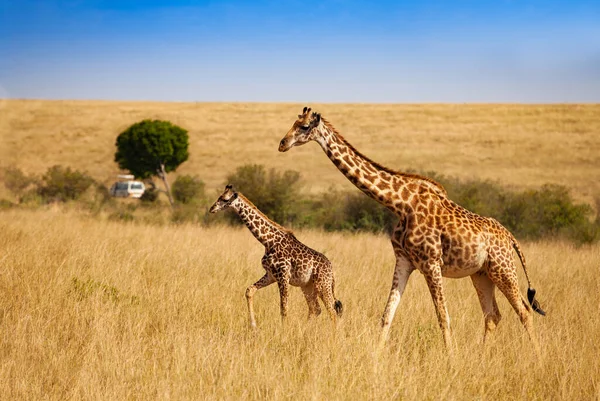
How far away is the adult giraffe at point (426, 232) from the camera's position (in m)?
6.59

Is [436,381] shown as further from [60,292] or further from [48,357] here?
[60,292]

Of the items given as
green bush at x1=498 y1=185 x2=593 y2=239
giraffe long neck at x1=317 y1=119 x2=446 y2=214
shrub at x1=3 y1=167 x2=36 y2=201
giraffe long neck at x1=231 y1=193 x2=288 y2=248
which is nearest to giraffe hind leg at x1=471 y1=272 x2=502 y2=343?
giraffe long neck at x1=317 y1=119 x2=446 y2=214

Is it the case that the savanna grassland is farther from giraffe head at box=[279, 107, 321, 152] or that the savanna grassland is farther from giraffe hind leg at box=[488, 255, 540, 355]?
giraffe head at box=[279, 107, 321, 152]

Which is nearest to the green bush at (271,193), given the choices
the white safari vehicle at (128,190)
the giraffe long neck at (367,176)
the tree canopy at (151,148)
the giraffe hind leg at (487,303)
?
the giraffe hind leg at (487,303)

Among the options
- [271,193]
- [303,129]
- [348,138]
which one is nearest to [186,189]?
[271,193]

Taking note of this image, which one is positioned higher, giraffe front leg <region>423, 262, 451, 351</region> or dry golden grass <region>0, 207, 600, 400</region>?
giraffe front leg <region>423, 262, 451, 351</region>

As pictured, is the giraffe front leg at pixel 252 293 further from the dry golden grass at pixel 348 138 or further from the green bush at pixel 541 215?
the dry golden grass at pixel 348 138

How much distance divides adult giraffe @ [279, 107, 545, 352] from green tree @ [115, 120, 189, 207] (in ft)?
126

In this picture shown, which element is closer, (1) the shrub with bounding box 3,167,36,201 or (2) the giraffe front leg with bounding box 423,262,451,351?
(2) the giraffe front leg with bounding box 423,262,451,351

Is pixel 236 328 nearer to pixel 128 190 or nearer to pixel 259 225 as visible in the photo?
pixel 259 225

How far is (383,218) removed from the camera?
21375 millimetres

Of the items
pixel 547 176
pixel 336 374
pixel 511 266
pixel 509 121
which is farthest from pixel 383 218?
pixel 509 121

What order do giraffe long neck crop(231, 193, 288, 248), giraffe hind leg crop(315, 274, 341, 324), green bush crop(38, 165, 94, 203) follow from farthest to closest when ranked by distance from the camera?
green bush crop(38, 165, 94, 203) < giraffe long neck crop(231, 193, 288, 248) < giraffe hind leg crop(315, 274, 341, 324)

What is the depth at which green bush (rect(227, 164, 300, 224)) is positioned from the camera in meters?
23.0
